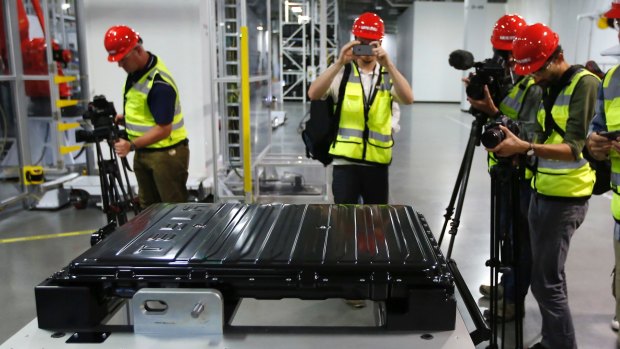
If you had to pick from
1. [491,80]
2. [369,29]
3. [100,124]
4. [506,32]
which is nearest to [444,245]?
[491,80]

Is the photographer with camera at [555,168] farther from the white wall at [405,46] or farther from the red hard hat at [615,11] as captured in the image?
the white wall at [405,46]

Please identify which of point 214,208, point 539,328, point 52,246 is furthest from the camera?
point 52,246

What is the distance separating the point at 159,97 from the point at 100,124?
1.43 feet

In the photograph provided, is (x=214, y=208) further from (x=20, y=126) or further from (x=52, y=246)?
(x=20, y=126)

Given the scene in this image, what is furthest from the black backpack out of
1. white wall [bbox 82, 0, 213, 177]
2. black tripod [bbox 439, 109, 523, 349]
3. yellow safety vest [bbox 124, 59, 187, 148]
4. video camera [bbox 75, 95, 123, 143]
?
white wall [bbox 82, 0, 213, 177]

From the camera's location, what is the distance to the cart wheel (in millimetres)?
5375

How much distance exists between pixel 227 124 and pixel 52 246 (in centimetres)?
192

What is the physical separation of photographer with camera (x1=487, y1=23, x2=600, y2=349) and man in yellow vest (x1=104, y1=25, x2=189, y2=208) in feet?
6.88

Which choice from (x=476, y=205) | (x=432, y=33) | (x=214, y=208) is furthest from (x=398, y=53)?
(x=214, y=208)

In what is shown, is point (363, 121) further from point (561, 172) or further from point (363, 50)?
point (561, 172)

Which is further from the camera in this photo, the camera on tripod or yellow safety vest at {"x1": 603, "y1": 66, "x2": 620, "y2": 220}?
yellow safety vest at {"x1": 603, "y1": 66, "x2": 620, "y2": 220}

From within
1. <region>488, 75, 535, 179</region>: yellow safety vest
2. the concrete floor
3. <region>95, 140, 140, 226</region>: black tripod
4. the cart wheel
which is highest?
<region>488, 75, 535, 179</region>: yellow safety vest

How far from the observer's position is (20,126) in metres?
5.38

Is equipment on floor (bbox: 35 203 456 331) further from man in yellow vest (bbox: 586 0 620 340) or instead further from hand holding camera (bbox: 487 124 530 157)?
man in yellow vest (bbox: 586 0 620 340)
